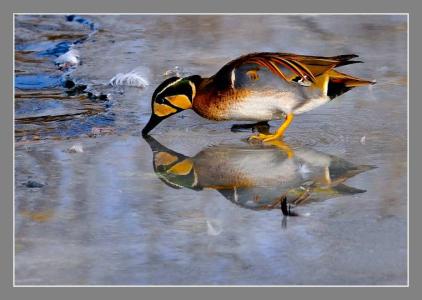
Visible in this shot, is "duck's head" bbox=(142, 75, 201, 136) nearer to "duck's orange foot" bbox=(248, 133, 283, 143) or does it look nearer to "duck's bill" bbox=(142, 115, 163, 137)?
"duck's bill" bbox=(142, 115, 163, 137)

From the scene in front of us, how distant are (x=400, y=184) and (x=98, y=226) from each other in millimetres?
2192

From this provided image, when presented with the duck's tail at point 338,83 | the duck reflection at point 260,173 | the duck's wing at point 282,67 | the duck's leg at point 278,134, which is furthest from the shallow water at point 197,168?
the duck's wing at point 282,67

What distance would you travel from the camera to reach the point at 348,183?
7.77m

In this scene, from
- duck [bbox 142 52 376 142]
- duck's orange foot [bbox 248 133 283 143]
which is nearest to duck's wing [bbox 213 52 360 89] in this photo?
duck [bbox 142 52 376 142]

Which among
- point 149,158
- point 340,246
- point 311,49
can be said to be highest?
point 311,49

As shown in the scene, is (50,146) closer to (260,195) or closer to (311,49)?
(260,195)

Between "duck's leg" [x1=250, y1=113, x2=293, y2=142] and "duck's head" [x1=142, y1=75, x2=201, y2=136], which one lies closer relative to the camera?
"duck's leg" [x1=250, y1=113, x2=293, y2=142]

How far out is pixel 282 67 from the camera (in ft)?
28.3

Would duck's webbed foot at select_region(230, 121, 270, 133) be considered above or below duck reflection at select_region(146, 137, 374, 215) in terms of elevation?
above

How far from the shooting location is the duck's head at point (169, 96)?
882 centimetres

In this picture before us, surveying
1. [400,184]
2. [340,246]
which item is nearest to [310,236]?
[340,246]

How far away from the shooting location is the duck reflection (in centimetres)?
749

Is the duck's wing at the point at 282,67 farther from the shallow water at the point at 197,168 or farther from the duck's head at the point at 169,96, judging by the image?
A: the shallow water at the point at 197,168

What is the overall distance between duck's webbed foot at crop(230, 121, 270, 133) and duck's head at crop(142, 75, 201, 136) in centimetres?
45
